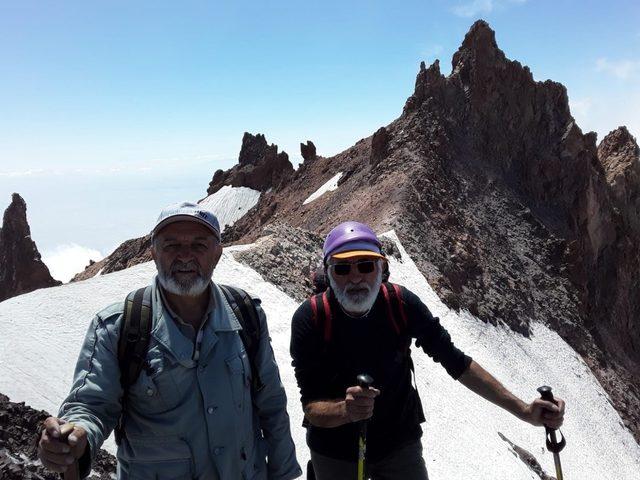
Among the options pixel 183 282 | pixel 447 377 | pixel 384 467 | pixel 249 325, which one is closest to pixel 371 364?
pixel 384 467

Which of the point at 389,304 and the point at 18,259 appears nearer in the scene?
the point at 389,304

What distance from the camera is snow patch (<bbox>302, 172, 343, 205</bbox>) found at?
44859 mm

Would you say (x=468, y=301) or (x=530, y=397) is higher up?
(x=468, y=301)

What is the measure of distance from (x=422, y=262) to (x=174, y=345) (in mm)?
22821

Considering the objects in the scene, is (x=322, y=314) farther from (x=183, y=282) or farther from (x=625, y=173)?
(x=625, y=173)

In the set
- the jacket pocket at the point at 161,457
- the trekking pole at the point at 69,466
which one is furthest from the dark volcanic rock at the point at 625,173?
the trekking pole at the point at 69,466

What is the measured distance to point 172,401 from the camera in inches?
156

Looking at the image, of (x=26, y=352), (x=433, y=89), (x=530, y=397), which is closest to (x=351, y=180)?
(x=433, y=89)

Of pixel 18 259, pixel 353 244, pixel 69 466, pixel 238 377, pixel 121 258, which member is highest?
pixel 353 244

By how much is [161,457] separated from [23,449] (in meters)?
4.60

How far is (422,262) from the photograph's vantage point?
2602cm

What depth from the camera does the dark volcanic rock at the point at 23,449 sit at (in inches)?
258

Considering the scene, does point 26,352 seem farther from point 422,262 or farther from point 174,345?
point 422,262

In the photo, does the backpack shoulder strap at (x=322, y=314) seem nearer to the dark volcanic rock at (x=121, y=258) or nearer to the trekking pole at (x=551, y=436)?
the trekking pole at (x=551, y=436)
